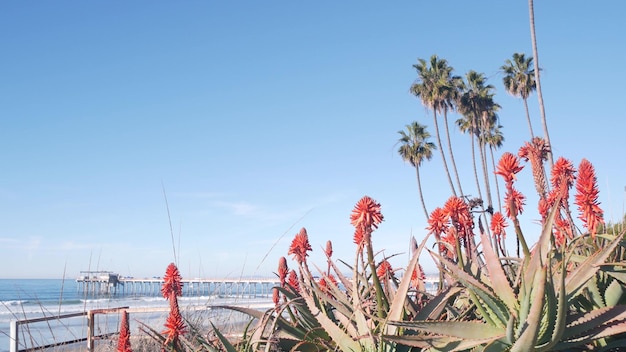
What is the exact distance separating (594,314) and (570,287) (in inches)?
3.4

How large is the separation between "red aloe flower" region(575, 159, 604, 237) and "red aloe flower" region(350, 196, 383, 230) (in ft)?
2.02

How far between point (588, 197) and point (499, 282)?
444 mm

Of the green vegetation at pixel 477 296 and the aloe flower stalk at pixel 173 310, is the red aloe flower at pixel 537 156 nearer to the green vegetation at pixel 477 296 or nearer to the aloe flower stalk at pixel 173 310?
the green vegetation at pixel 477 296

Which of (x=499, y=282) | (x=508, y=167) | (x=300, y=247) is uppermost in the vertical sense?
(x=508, y=167)

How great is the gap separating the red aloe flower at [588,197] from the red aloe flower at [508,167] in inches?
7.1

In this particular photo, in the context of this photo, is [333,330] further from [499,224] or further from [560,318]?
[499,224]

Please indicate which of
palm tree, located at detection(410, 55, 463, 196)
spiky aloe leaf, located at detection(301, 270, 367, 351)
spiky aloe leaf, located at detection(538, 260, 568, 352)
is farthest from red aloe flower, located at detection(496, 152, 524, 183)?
palm tree, located at detection(410, 55, 463, 196)

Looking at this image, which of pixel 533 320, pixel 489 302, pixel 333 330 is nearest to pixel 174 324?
pixel 333 330

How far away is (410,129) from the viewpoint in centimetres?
3625

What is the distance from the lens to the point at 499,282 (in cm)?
154

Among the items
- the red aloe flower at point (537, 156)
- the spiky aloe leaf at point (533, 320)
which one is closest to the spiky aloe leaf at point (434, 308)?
the spiky aloe leaf at point (533, 320)

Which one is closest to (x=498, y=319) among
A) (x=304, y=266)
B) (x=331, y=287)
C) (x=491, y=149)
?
(x=331, y=287)

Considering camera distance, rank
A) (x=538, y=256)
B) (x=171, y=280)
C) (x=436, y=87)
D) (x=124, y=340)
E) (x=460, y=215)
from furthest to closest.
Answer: (x=436, y=87), (x=460, y=215), (x=171, y=280), (x=124, y=340), (x=538, y=256)

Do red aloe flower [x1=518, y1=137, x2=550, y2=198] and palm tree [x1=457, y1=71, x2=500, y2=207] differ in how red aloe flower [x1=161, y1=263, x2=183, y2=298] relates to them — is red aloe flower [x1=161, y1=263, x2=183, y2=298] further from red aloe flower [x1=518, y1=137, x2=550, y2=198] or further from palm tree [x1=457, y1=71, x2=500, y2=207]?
palm tree [x1=457, y1=71, x2=500, y2=207]
